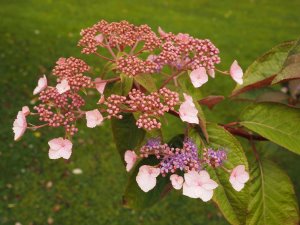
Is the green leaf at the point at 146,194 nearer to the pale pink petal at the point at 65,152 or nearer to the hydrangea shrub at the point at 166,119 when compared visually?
the hydrangea shrub at the point at 166,119

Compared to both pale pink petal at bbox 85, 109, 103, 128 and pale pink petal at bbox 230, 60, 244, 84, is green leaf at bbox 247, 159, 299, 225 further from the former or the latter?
pale pink petal at bbox 85, 109, 103, 128

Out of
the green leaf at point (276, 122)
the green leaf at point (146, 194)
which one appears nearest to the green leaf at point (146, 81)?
the green leaf at point (146, 194)

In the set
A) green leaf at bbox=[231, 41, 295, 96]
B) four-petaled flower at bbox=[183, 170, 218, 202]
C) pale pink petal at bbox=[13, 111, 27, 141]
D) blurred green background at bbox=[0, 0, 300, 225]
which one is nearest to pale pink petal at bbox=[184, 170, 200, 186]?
four-petaled flower at bbox=[183, 170, 218, 202]

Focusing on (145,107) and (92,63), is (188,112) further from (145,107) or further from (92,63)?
(92,63)

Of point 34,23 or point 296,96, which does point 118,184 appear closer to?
point 296,96

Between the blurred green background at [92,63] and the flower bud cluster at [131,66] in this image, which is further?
the blurred green background at [92,63]
